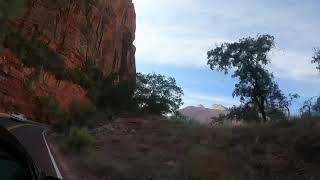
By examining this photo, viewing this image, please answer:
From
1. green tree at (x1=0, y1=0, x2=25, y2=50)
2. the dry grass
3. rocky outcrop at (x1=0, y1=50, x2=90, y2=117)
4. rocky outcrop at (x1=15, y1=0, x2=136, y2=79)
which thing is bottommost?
the dry grass

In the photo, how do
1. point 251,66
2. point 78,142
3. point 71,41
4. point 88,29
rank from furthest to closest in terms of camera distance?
point 88,29
point 71,41
point 251,66
point 78,142

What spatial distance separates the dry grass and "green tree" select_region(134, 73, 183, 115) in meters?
43.7

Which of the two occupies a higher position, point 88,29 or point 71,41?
point 88,29

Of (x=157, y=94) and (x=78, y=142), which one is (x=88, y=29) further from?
(x=78, y=142)

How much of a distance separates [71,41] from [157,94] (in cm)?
1575

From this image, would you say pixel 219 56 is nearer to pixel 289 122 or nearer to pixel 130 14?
pixel 289 122

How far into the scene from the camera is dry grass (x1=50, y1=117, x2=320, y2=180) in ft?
56.1

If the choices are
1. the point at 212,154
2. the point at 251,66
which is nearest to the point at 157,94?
the point at 251,66

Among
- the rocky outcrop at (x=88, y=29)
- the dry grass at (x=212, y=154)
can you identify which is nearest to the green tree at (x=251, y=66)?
the dry grass at (x=212, y=154)

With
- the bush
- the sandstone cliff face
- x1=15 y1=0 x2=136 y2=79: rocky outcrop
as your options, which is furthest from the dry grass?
x1=15 y1=0 x2=136 y2=79: rocky outcrop

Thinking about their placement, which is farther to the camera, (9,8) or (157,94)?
(157,94)

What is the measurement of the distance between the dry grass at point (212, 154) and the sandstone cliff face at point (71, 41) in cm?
3788

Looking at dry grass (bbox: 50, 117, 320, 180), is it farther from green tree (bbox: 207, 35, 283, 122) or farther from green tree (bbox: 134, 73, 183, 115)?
green tree (bbox: 134, 73, 183, 115)

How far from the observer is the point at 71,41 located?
88312mm
